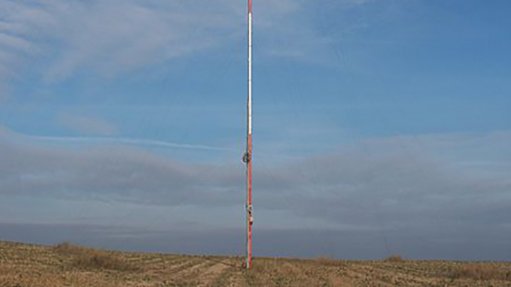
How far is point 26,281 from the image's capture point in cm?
3291

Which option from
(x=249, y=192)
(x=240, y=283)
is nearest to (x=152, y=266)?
(x=249, y=192)

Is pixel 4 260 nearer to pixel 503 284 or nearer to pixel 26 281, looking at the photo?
pixel 26 281

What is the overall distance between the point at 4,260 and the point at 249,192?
16532 millimetres

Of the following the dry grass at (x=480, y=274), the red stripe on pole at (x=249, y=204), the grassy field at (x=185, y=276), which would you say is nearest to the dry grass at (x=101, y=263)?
the grassy field at (x=185, y=276)

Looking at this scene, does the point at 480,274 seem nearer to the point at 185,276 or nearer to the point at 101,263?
the point at 185,276

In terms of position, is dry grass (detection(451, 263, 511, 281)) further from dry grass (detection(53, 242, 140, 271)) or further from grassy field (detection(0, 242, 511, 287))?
dry grass (detection(53, 242, 140, 271))

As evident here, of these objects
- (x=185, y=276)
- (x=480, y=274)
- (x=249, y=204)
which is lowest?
(x=185, y=276)

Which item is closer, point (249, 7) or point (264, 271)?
point (264, 271)

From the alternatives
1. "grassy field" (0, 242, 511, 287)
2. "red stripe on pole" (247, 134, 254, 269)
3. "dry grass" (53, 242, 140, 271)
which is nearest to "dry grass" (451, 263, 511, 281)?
"grassy field" (0, 242, 511, 287)

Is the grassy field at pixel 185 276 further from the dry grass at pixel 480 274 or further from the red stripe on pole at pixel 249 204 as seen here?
the red stripe on pole at pixel 249 204

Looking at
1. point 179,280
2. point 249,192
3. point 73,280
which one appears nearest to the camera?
point 73,280

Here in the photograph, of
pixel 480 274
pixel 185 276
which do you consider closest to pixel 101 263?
pixel 185 276

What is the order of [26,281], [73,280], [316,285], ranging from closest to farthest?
[26,281] < [73,280] < [316,285]

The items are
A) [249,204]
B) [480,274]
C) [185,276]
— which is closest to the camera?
[185,276]
